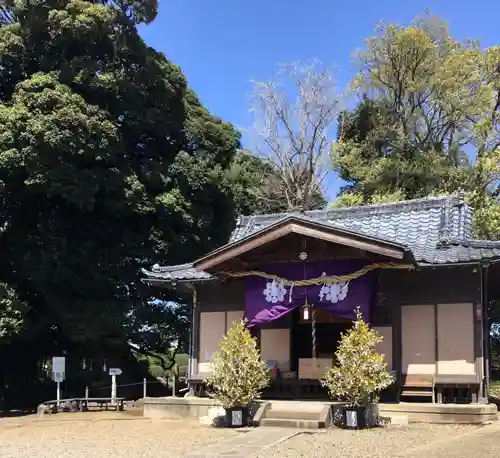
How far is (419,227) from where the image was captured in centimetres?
1545

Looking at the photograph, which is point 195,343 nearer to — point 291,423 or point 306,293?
point 306,293

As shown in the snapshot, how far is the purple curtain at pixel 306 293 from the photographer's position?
13.6m

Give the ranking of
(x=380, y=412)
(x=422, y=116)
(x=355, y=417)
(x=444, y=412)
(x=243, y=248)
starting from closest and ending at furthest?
(x=355, y=417)
(x=444, y=412)
(x=380, y=412)
(x=243, y=248)
(x=422, y=116)

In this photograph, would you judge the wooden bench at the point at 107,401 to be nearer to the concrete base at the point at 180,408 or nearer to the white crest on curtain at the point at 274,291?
the concrete base at the point at 180,408

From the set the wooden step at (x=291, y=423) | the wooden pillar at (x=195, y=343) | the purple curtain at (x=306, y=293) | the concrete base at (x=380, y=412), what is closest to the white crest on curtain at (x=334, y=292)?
the purple curtain at (x=306, y=293)

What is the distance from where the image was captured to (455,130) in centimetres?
3044

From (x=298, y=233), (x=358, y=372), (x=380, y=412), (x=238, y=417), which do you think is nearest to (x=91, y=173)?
(x=298, y=233)

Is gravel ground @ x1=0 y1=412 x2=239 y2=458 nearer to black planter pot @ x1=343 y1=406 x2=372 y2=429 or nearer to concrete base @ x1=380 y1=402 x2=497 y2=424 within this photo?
black planter pot @ x1=343 y1=406 x2=372 y2=429

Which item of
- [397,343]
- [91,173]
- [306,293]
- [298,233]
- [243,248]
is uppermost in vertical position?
[91,173]

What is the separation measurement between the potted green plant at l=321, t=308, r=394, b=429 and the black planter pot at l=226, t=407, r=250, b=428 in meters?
1.88

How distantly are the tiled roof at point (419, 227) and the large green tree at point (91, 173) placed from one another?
6710 millimetres

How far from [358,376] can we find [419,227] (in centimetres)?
534

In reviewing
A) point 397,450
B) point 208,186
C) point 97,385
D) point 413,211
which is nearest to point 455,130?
point 208,186

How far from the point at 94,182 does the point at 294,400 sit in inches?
440
